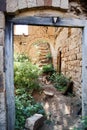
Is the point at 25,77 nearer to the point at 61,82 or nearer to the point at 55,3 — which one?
the point at 61,82

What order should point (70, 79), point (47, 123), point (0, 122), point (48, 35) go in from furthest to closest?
point (48, 35)
point (70, 79)
point (47, 123)
point (0, 122)

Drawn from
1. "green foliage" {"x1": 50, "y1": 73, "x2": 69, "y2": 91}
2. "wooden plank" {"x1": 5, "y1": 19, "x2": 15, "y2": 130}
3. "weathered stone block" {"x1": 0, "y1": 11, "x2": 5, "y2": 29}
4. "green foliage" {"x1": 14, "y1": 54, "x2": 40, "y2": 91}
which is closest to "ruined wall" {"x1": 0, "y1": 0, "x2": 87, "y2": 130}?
"weathered stone block" {"x1": 0, "y1": 11, "x2": 5, "y2": 29}

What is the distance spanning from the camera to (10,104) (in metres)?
4.06

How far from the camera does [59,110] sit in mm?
6500

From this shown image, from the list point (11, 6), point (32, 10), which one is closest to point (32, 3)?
point (32, 10)

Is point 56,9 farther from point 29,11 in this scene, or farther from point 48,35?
point 48,35

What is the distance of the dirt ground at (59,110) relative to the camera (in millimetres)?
5477

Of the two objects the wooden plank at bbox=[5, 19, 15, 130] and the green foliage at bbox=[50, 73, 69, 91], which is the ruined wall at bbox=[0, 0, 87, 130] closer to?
the wooden plank at bbox=[5, 19, 15, 130]

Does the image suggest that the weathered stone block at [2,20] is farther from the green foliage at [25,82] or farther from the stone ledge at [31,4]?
the green foliage at [25,82]

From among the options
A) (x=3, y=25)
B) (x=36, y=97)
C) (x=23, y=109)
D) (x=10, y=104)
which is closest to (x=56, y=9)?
(x=3, y=25)

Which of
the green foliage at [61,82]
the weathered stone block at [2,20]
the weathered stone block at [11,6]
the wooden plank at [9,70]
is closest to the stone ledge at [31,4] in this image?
the weathered stone block at [11,6]

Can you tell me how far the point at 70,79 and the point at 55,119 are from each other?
273 cm

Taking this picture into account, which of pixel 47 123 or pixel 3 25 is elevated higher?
pixel 3 25

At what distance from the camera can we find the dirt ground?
18.0 ft
